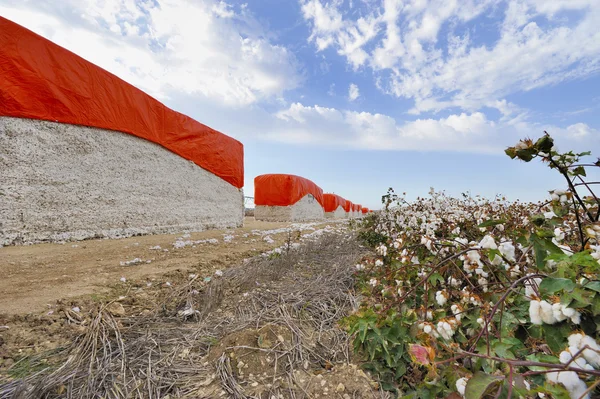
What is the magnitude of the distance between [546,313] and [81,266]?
438 cm

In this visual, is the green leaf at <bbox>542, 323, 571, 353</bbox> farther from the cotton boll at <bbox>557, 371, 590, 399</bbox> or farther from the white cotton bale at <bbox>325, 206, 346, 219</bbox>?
the white cotton bale at <bbox>325, 206, 346, 219</bbox>

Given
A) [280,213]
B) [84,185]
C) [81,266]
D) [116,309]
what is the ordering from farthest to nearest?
[280,213] → [84,185] → [81,266] → [116,309]

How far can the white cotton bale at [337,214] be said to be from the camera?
28044 mm

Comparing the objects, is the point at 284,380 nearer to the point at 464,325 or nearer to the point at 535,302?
the point at 464,325


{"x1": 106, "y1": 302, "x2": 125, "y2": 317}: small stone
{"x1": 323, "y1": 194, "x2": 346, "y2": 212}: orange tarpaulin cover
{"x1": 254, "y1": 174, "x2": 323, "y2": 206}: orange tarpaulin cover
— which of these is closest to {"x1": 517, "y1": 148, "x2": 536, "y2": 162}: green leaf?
{"x1": 106, "y1": 302, "x2": 125, "y2": 317}: small stone

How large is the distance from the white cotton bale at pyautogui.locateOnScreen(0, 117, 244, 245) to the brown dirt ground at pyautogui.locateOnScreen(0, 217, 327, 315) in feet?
1.45

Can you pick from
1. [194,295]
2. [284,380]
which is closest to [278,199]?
[194,295]

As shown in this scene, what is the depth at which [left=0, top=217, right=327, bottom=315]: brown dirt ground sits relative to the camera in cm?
255

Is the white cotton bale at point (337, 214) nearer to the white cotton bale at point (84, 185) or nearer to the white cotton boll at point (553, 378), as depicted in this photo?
the white cotton bale at point (84, 185)

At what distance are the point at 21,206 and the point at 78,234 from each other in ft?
3.24

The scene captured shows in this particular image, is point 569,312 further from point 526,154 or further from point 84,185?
point 84,185

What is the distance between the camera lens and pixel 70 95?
18.0 ft

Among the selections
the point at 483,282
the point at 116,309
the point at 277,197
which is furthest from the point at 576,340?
the point at 277,197

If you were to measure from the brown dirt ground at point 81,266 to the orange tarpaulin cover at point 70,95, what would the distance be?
240cm
